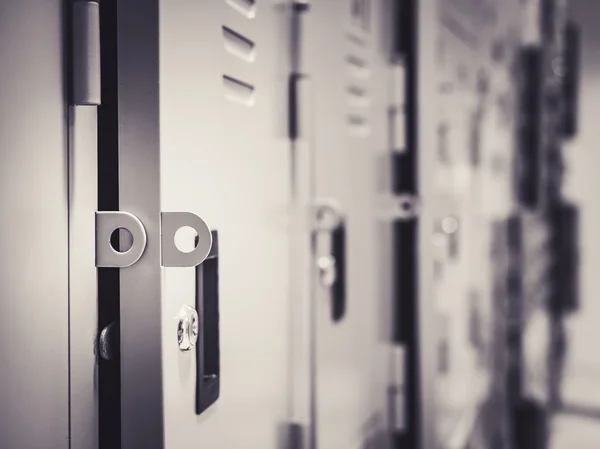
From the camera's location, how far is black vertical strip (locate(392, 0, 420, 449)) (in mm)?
1725

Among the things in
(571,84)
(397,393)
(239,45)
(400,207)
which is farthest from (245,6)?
(571,84)

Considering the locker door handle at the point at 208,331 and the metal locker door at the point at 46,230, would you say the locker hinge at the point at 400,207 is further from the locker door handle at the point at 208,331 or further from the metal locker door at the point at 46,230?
the metal locker door at the point at 46,230

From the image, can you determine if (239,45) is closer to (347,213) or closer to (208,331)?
(208,331)

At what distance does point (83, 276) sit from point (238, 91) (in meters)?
0.38

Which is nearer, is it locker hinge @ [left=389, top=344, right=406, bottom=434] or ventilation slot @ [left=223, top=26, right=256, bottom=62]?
ventilation slot @ [left=223, top=26, right=256, bottom=62]

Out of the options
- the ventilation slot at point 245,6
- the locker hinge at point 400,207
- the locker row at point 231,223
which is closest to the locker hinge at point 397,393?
the locker row at point 231,223

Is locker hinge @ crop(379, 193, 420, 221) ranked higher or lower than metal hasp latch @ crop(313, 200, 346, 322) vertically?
higher

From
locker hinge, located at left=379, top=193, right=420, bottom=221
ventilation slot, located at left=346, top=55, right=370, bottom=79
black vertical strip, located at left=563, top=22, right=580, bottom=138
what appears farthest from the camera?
black vertical strip, located at left=563, top=22, right=580, bottom=138

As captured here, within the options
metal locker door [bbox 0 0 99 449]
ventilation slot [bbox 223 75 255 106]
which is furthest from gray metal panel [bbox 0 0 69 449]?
ventilation slot [bbox 223 75 255 106]

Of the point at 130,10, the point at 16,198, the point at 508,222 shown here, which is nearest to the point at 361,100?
the point at 130,10

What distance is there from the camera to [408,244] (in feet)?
5.75

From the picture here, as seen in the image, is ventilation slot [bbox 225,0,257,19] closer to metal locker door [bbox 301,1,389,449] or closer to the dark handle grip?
metal locker door [bbox 301,1,389,449]

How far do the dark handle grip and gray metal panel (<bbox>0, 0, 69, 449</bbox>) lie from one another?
2.33 ft

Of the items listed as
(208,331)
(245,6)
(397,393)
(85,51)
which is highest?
(245,6)
